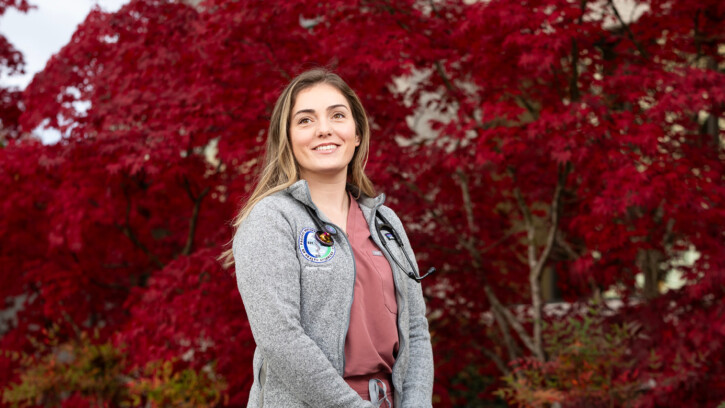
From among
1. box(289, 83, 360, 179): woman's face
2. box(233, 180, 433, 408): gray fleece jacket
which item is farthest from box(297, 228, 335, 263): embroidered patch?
box(289, 83, 360, 179): woman's face

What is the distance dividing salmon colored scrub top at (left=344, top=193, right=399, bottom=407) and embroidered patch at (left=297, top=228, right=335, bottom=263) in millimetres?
115

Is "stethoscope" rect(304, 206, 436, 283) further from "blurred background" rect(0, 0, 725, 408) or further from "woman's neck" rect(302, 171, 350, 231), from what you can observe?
"blurred background" rect(0, 0, 725, 408)

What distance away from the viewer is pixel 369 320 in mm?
2148

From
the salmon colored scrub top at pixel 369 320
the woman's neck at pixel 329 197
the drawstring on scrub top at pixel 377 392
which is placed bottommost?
the drawstring on scrub top at pixel 377 392

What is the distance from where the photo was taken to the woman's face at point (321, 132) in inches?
89.6

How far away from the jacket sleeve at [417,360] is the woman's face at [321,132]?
0.42 m

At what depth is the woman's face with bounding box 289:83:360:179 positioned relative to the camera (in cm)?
228

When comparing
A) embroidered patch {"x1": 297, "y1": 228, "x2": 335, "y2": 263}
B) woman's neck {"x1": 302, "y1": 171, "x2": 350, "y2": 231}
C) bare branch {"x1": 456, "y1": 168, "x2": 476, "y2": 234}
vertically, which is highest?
bare branch {"x1": 456, "y1": 168, "x2": 476, "y2": 234}

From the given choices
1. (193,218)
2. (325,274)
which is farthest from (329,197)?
(193,218)

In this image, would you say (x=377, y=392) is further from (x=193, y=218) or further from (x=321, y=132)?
(x=193, y=218)

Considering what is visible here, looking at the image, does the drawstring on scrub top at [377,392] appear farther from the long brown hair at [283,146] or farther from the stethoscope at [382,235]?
the long brown hair at [283,146]

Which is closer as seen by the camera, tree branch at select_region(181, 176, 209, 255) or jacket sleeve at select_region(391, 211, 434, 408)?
jacket sleeve at select_region(391, 211, 434, 408)

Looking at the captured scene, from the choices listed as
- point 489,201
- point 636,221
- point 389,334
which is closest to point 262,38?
point 489,201

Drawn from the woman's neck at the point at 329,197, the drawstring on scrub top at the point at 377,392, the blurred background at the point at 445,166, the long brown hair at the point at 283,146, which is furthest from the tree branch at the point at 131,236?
the drawstring on scrub top at the point at 377,392
